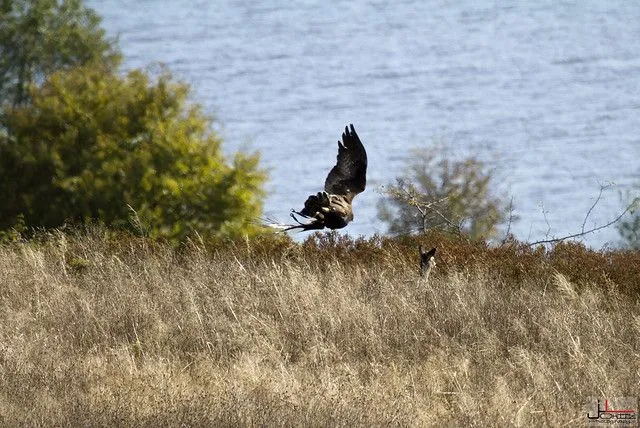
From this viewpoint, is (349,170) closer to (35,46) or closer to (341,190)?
(341,190)

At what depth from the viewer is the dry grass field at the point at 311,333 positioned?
23.7ft

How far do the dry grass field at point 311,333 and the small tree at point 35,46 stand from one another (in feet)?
39.1

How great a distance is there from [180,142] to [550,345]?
22.6 ft

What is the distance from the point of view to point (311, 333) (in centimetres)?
961

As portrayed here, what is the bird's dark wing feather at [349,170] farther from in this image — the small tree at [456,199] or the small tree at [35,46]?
the small tree at [35,46]

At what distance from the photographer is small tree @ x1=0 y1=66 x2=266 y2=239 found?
14.4 m

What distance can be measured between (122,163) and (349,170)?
665 centimetres

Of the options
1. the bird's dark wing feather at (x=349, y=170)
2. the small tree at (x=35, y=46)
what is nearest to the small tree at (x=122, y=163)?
the bird's dark wing feather at (x=349, y=170)

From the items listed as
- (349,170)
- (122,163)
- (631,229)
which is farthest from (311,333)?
(631,229)

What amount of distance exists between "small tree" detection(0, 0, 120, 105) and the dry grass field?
11913mm

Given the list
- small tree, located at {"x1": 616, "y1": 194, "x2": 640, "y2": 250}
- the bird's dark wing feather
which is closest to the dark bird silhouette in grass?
the bird's dark wing feather

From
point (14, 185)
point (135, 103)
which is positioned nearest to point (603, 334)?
point (135, 103)

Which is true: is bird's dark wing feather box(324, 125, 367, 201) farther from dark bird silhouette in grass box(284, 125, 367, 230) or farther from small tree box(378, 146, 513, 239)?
small tree box(378, 146, 513, 239)

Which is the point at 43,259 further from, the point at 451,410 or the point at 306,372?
the point at 451,410
